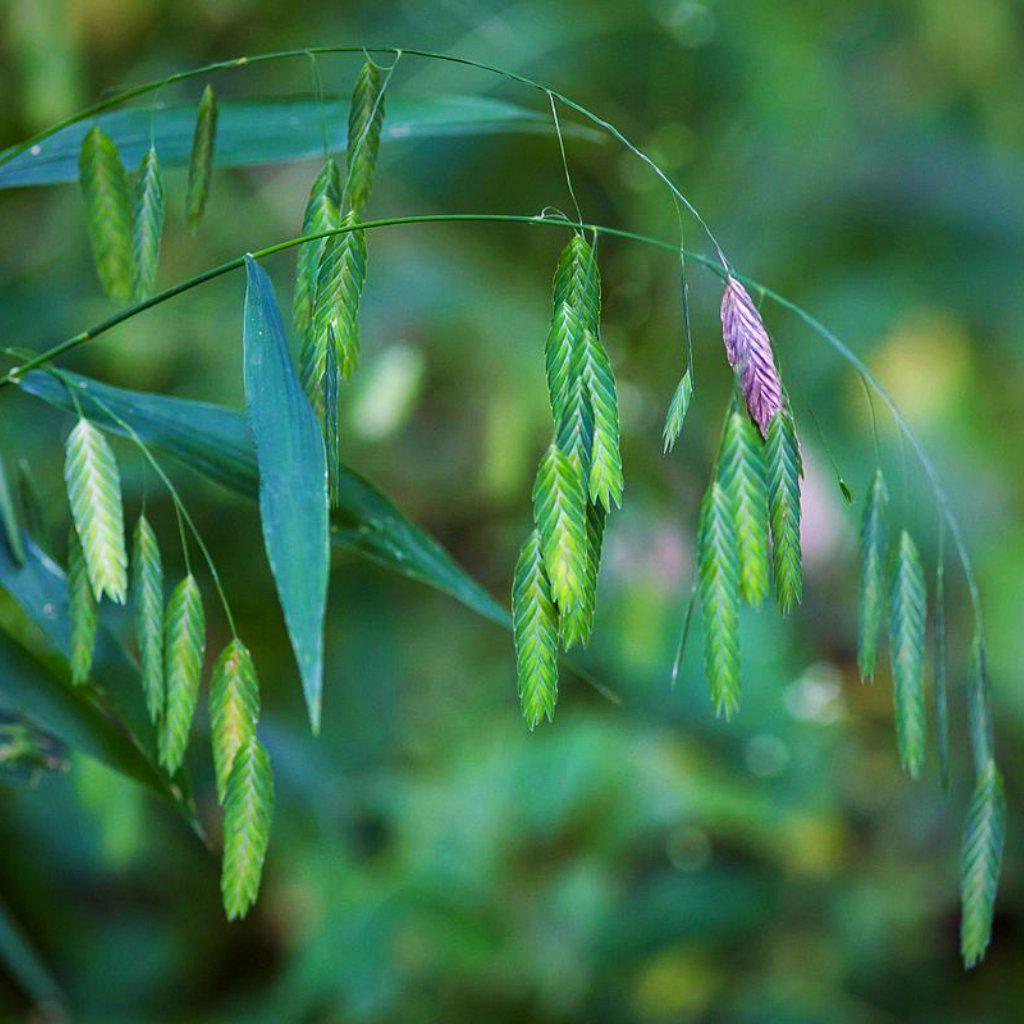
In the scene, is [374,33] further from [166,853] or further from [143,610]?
[143,610]

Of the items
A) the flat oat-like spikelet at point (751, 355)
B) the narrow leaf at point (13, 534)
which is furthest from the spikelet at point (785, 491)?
the narrow leaf at point (13, 534)

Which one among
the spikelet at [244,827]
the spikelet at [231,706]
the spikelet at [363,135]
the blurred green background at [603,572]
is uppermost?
the spikelet at [363,135]

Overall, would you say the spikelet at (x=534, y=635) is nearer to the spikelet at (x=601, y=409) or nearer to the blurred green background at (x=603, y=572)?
the spikelet at (x=601, y=409)

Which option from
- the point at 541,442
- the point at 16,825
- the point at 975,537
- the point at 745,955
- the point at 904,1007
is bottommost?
the point at 904,1007

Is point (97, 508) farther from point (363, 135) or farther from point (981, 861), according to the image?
point (981, 861)

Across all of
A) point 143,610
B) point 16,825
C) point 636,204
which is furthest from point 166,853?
point 143,610

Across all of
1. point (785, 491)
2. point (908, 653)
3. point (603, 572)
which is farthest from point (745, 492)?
point (603, 572)
